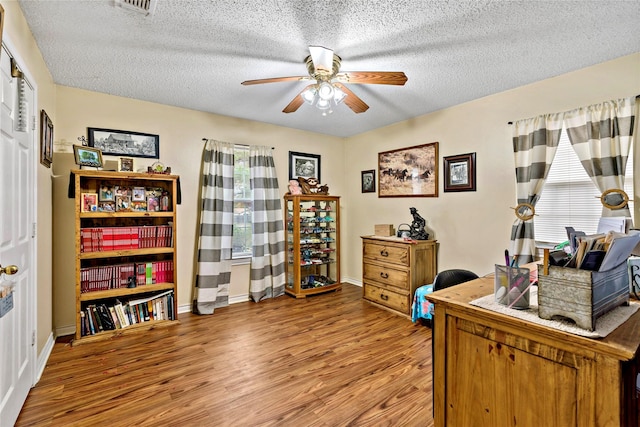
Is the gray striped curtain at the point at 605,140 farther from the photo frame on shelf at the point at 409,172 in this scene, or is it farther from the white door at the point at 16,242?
the white door at the point at 16,242

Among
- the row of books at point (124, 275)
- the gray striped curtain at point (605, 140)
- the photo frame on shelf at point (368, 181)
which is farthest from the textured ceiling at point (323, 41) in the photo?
the row of books at point (124, 275)

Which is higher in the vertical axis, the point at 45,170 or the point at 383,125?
the point at 383,125

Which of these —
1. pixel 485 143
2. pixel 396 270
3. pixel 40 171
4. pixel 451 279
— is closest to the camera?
pixel 451 279

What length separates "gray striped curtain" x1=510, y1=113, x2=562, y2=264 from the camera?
Result: 8.84 ft

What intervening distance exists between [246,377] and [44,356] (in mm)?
1719

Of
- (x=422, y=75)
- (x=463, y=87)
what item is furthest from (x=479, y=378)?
(x=463, y=87)

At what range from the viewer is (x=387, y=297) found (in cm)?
362

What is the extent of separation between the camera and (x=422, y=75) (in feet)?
8.63

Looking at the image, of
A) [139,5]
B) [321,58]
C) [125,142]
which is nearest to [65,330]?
[125,142]

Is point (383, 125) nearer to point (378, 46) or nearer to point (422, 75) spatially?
point (422, 75)

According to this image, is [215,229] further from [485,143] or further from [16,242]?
[485,143]

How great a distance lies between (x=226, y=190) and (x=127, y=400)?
7.72 ft

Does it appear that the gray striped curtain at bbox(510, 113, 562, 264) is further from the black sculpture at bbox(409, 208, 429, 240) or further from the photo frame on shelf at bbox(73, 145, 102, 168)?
the photo frame on shelf at bbox(73, 145, 102, 168)

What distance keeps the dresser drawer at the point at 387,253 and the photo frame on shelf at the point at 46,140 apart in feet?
11.4
